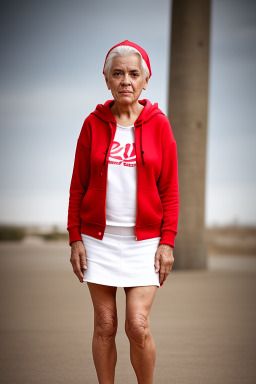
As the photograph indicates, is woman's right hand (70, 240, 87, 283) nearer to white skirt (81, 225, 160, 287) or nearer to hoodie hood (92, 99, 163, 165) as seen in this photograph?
white skirt (81, 225, 160, 287)

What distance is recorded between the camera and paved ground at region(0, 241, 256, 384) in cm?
465

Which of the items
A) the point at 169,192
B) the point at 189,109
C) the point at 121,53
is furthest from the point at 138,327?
the point at 189,109

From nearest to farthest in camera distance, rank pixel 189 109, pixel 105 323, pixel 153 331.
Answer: pixel 105 323 → pixel 153 331 → pixel 189 109

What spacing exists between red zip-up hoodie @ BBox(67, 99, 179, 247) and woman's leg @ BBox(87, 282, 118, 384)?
0.29 meters

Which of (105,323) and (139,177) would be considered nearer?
(139,177)

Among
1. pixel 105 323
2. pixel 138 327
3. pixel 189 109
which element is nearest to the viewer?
pixel 138 327

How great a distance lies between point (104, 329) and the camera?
321 centimetres

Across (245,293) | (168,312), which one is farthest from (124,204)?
(245,293)

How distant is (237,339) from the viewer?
5.95 m

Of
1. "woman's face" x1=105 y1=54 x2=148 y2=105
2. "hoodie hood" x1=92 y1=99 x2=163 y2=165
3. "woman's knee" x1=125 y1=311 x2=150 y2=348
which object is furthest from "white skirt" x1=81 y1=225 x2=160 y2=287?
"woman's face" x1=105 y1=54 x2=148 y2=105

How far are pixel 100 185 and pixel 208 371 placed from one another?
2.22 metres

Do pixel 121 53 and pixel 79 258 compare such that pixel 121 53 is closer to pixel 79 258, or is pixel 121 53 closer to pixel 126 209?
pixel 126 209

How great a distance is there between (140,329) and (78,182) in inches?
31.1

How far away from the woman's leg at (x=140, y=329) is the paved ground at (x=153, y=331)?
51.0 inches
